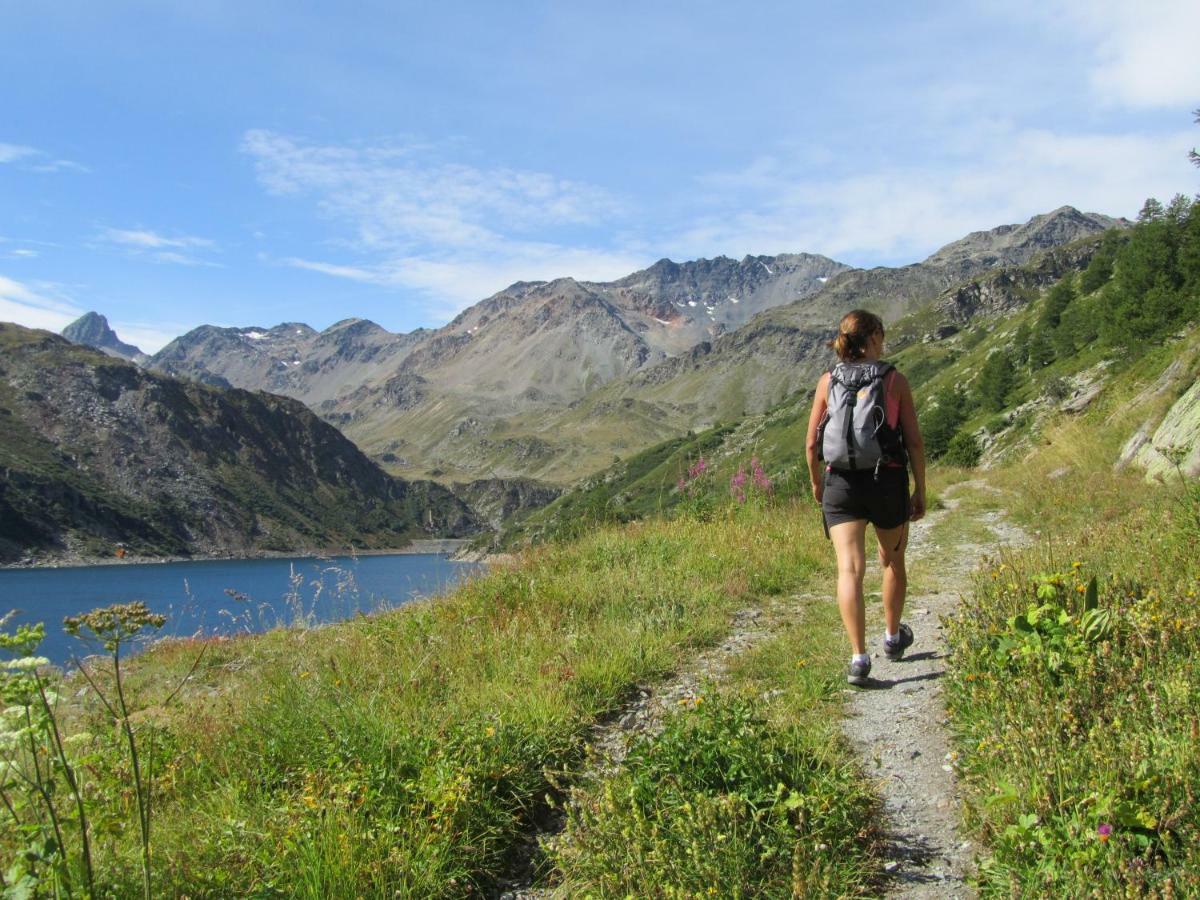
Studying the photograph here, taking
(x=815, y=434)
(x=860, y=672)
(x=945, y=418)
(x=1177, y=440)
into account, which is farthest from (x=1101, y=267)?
(x=860, y=672)

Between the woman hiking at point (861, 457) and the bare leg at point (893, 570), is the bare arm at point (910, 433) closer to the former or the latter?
the woman hiking at point (861, 457)

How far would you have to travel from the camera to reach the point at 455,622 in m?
7.14

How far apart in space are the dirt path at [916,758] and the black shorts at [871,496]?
3.76 feet

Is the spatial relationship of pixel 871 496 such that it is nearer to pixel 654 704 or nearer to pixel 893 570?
pixel 893 570

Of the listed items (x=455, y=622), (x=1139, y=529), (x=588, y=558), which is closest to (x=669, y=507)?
(x=588, y=558)

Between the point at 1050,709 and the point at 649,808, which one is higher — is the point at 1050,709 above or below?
above

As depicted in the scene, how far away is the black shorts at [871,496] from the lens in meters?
5.41

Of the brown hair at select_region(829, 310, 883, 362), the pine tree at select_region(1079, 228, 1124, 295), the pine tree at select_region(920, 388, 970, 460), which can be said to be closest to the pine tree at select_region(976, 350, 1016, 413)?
the pine tree at select_region(920, 388, 970, 460)

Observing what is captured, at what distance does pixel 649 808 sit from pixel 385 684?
8.55 ft

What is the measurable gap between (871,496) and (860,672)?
1243mm

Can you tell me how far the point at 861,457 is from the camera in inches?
207

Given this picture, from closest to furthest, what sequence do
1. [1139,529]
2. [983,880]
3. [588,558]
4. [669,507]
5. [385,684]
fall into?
[983,880]
[385,684]
[1139,529]
[588,558]
[669,507]

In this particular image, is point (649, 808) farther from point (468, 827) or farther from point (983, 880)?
point (983, 880)

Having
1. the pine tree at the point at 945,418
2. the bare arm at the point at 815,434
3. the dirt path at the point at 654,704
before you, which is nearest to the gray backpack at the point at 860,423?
the bare arm at the point at 815,434
